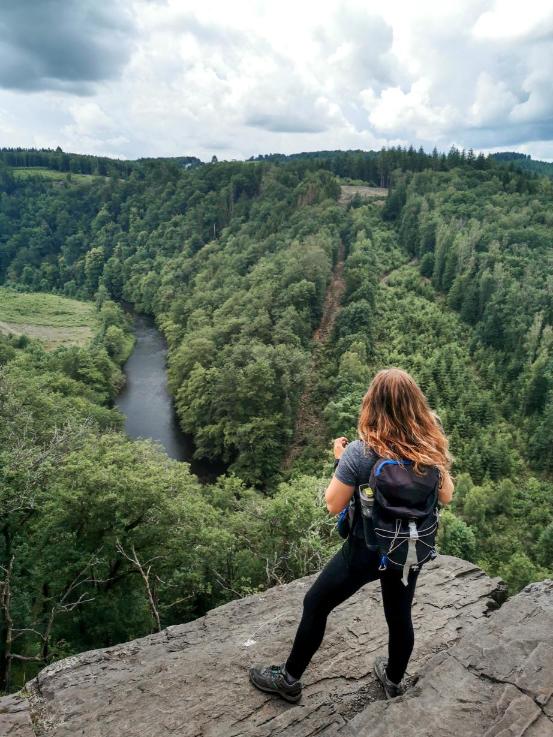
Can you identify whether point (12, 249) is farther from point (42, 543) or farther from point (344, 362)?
point (42, 543)

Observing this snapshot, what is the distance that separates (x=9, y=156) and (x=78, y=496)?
19344 centimetres

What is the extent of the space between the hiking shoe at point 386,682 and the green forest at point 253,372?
5.66 metres

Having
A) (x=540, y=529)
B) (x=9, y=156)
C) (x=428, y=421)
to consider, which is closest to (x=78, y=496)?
(x=428, y=421)

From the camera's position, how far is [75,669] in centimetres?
586

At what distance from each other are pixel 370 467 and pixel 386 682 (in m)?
2.76

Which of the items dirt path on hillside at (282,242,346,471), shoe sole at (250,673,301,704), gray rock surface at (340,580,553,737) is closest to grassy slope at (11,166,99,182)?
dirt path on hillside at (282,242,346,471)

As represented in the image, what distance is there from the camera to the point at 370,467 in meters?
3.98

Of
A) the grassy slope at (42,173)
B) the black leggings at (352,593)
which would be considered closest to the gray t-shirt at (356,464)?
the black leggings at (352,593)

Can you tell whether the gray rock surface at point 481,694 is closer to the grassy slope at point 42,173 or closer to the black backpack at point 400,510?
the black backpack at point 400,510

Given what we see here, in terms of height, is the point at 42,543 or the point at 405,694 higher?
the point at 405,694

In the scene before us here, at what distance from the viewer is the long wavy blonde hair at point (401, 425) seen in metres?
3.95

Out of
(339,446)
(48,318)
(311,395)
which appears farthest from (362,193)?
(339,446)

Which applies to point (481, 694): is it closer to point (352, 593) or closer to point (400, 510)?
point (352, 593)

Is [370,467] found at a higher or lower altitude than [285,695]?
higher
